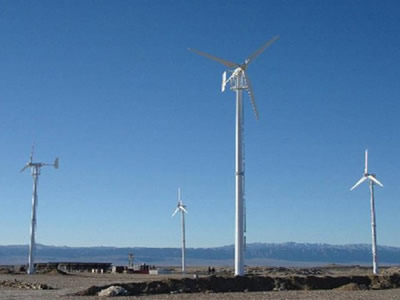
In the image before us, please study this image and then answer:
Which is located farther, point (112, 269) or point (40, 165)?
point (112, 269)

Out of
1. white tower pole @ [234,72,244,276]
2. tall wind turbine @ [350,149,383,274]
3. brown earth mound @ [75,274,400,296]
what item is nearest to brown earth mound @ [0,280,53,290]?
brown earth mound @ [75,274,400,296]

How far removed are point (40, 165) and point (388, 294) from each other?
2179 inches

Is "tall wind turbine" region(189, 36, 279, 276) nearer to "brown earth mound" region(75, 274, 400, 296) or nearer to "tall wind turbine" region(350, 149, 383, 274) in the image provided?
"brown earth mound" region(75, 274, 400, 296)

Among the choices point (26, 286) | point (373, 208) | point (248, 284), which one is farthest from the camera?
point (373, 208)

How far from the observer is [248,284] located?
5353cm

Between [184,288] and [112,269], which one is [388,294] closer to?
[184,288]

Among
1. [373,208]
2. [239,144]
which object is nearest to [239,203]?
[239,144]

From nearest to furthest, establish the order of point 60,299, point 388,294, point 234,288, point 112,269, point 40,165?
1. point 60,299
2. point 388,294
3. point 234,288
4. point 40,165
5. point 112,269

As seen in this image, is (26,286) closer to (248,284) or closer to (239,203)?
(248,284)

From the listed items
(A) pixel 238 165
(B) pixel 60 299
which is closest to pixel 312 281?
(A) pixel 238 165

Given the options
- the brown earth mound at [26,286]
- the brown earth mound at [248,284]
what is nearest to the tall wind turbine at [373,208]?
the brown earth mound at [248,284]

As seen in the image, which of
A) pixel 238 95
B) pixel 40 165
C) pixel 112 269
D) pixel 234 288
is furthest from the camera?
pixel 112 269

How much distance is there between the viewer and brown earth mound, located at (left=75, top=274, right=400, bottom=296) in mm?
48972

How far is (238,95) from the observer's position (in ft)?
186
